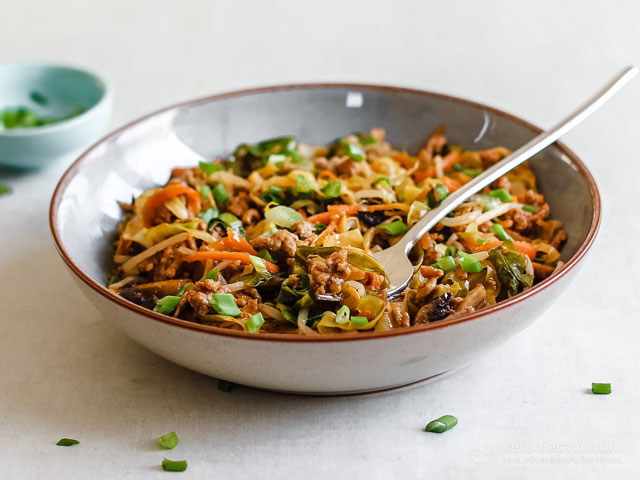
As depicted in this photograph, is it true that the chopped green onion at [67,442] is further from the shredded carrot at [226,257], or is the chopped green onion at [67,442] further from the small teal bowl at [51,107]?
the small teal bowl at [51,107]

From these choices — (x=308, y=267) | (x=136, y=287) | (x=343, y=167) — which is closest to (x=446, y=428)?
(x=308, y=267)

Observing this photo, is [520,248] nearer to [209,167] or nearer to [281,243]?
[281,243]

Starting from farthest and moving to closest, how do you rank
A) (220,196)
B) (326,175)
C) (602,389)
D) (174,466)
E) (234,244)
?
(326,175) → (220,196) → (234,244) → (602,389) → (174,466)

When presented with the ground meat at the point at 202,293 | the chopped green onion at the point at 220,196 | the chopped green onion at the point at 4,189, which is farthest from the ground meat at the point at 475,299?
the chopped green onion at the point at 4,189

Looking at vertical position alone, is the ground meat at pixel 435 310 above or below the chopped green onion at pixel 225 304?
above

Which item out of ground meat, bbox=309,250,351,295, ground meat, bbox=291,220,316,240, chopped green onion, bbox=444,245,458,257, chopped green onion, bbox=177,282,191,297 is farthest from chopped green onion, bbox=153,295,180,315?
chopped green onion, bbox=444,245,458,257

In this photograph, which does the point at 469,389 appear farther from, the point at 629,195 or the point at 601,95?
the point at 629,195

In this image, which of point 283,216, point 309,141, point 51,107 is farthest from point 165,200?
point 51,107
